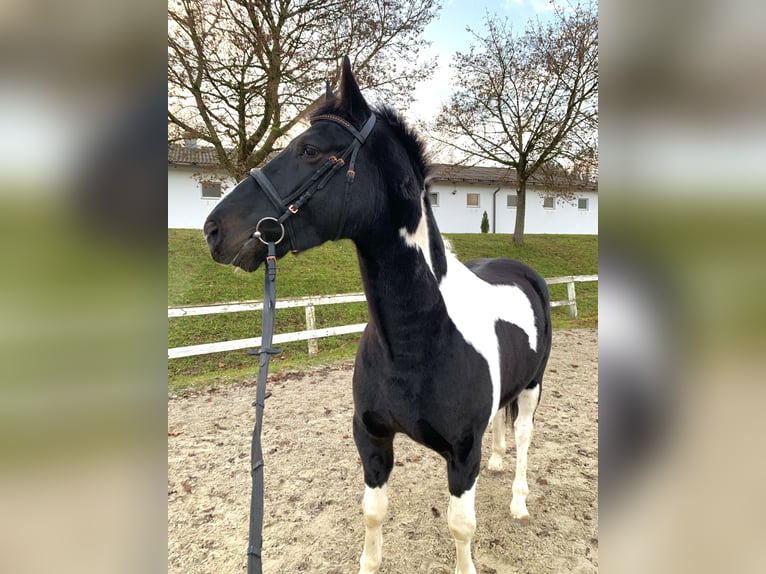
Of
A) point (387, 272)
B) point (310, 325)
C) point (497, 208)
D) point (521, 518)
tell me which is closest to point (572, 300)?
point (310, 325)

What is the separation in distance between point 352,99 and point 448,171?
14982mm

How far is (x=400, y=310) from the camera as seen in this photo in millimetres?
1973

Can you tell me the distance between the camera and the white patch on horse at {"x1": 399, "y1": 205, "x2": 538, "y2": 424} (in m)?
2.04

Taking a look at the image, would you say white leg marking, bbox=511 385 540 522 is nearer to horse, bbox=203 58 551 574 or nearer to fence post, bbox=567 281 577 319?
horse, bbox=203 58 551 574

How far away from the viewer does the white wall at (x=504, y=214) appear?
22.5 meters

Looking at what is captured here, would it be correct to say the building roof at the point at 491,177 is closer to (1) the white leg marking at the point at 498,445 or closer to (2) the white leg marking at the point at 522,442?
(1) the white leg marking at the point at 498,445

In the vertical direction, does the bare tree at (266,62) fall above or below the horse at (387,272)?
above

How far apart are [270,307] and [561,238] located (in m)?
21.4

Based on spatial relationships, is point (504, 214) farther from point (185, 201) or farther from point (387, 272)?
point (387, 272)

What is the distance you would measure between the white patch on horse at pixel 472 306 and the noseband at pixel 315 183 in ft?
1.21

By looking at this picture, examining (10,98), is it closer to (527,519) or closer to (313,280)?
(527,519)

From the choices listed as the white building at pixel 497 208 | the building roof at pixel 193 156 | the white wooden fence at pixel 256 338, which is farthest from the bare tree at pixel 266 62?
the white building at pixel 497 208

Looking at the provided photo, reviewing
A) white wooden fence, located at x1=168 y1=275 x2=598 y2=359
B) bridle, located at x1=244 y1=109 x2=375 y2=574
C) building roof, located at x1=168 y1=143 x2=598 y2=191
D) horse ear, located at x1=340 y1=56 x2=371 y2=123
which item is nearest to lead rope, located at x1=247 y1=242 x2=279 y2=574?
bridle, located at x1=244 y1=109 x2=375 y2=574

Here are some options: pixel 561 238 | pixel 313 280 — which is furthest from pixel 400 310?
pixel 561 238
